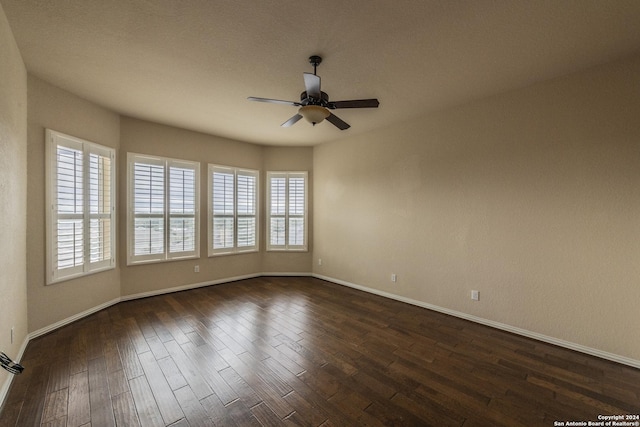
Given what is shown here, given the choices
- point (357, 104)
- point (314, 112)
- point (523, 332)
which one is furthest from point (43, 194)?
point (523, 332)

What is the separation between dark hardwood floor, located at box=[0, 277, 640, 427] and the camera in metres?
1.85

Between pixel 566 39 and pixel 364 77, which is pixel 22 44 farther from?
pixel 566 39

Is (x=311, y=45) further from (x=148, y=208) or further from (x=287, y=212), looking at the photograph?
(x=287, y=212)

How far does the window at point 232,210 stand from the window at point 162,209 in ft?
1.07

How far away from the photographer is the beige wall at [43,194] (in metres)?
2.87

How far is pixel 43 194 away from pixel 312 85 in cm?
331

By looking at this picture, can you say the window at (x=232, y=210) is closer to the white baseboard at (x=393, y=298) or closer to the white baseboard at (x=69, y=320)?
the white baseboard at (x=393, y=298)

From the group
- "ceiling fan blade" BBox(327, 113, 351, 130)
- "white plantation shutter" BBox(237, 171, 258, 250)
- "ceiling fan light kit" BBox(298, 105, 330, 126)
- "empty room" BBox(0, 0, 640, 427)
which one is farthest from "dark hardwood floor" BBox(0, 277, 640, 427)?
"ceiling fan blade" BBox(327, 113, 351, 130)

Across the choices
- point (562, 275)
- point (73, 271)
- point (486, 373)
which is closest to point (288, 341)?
point (486, 373)

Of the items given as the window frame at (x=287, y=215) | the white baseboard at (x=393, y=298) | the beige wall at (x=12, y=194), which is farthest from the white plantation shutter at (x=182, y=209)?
the beige wall at (x=12, y=194)

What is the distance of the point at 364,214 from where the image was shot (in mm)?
4844

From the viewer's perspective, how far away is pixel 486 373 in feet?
7.70

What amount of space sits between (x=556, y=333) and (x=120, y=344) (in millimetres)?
4792

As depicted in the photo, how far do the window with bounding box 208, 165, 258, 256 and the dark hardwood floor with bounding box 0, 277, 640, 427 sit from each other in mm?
1888
